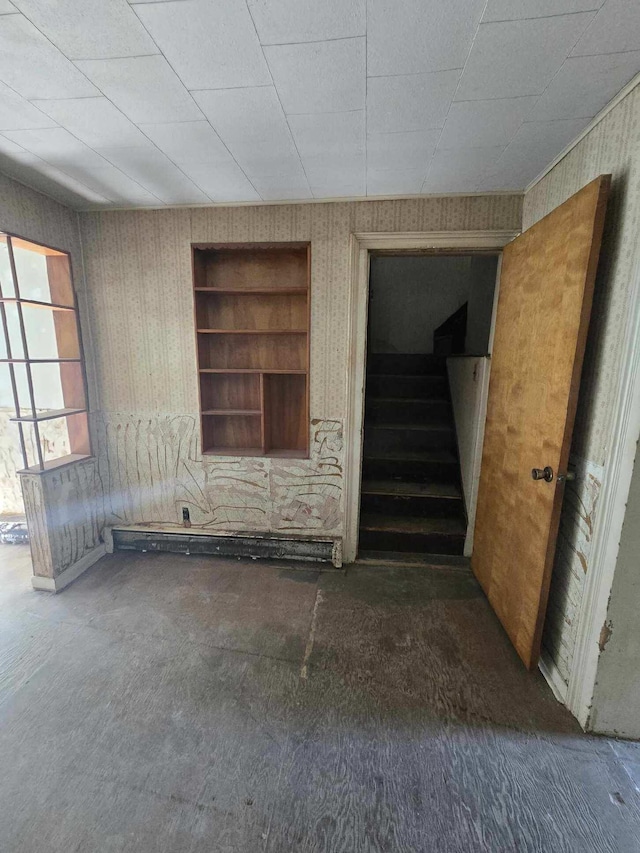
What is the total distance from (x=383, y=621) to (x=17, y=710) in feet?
5.71

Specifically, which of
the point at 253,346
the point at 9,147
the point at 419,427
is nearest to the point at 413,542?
the point at 419,427

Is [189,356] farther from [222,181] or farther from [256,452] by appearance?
[222,181]

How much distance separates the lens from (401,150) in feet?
5.46

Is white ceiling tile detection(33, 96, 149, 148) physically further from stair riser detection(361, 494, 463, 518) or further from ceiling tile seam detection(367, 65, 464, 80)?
stair riser detection(361, 494, 463, 518)

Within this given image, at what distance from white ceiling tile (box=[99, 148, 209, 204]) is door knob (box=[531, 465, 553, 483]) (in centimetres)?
238

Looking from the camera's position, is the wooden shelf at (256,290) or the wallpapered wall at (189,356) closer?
the wallpapered wall at (189,356)

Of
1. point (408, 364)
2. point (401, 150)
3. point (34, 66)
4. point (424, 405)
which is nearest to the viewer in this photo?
point (34, 66)

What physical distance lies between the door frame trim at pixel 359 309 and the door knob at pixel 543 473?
112 cm

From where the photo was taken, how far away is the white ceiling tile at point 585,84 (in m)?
1.15

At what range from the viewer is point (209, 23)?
3.38 feet

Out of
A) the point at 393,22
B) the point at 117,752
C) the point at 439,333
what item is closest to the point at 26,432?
the point at 117,752

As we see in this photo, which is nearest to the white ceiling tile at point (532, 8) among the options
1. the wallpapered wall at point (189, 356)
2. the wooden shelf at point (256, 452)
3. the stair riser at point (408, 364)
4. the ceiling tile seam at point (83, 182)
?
the wallpapered wall at point (189, 356)

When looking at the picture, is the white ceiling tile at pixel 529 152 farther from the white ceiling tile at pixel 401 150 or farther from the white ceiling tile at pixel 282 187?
the white ceiling tile at pixel 282 187

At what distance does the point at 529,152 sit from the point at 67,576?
364cm
